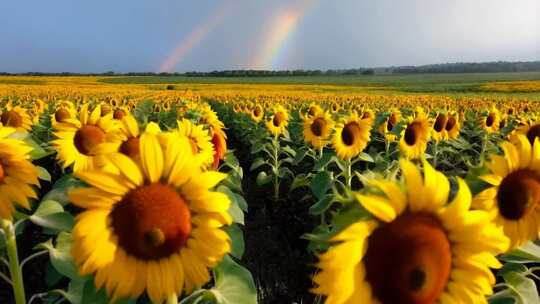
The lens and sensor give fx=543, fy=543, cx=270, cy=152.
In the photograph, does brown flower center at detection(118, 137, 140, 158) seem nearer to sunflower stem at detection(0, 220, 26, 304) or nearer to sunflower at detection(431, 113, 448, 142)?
sunflower stem at detection(0, 220, 26, 304)

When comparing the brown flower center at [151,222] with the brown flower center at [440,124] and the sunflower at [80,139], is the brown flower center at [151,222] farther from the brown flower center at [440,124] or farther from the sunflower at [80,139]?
the brown flower center at [440,124]

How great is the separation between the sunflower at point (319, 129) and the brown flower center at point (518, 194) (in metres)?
5.04

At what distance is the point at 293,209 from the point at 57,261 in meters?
5.61

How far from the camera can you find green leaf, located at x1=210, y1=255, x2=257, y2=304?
2.21 m

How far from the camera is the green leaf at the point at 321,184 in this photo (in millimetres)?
5289

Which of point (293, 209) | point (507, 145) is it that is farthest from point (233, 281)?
point (293, 209)

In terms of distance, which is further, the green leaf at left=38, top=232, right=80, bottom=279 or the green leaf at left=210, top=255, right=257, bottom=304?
the green leaf at left=38, top=232, right=80, bottom=279

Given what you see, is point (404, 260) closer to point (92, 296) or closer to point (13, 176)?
point (92, 296)

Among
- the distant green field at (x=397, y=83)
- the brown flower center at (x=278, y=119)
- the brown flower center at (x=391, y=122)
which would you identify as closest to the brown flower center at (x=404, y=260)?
the brown flower center at (x=391, y=122)

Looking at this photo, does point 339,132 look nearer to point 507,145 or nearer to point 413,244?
point 507,145

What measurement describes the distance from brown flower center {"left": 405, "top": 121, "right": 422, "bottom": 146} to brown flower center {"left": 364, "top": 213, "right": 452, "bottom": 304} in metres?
5.27

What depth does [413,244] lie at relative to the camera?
153cm

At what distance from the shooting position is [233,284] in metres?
2.25

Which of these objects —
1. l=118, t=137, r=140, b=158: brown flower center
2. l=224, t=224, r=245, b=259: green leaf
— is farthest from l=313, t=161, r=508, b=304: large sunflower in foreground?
l=118, t=137, r=140, b=158: brown flower center
